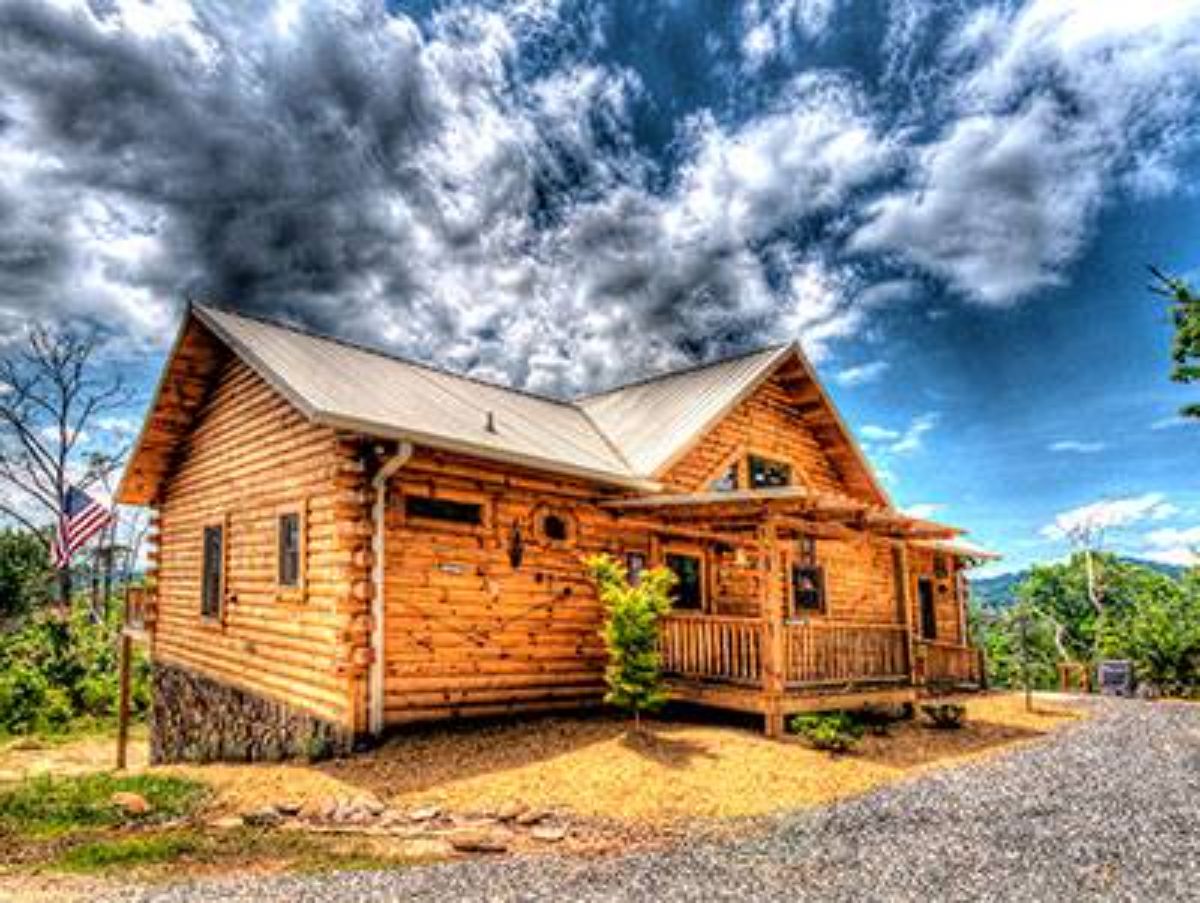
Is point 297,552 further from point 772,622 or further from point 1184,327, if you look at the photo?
point 1184,327

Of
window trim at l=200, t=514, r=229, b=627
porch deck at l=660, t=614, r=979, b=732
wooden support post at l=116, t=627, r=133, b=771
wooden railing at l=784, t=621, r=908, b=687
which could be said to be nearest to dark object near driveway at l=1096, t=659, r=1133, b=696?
porch deck at l=660, t=614, r=979, b=732

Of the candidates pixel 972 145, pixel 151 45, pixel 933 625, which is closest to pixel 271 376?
pixel 151 45

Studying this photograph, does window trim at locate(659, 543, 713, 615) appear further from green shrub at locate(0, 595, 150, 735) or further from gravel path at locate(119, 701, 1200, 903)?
green shrub at locate(0, 595, 150, 735)

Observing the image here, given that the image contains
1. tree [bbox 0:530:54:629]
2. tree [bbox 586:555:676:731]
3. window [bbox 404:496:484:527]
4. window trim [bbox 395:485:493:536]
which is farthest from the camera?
tree [bbox 0:530:54:629]

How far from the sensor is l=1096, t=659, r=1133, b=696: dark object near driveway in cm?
1917

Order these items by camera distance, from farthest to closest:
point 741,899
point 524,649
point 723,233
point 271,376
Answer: point 723,233 < point 524,649 < point 271,376 < point 741,899

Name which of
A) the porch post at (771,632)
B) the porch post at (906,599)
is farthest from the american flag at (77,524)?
the porch post at (906,599)

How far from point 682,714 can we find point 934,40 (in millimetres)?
11653

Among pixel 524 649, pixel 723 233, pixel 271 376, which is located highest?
pixel 723 233

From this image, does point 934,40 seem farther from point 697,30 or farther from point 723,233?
point 723,233

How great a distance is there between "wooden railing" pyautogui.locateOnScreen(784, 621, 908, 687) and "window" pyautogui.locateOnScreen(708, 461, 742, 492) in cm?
368

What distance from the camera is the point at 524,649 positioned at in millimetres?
11039

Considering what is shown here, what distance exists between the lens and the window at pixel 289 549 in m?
10.8

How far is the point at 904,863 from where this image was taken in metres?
5.29
